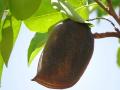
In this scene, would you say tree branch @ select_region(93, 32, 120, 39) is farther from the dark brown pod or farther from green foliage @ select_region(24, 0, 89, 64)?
green foliage @ select_region(24, 0, 89, 64)

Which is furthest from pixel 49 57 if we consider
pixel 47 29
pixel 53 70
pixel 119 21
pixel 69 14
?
pixel 47 29

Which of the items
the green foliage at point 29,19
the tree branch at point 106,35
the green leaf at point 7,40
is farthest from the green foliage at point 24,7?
the tree branch at point 106,35

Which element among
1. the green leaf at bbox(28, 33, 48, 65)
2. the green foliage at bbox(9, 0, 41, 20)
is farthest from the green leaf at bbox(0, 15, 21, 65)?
the green leaf at bbox(28, 33, 48, 65)

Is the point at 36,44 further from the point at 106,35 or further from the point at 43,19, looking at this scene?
the point at 106,35

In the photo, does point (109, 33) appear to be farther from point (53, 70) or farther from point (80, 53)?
point (53, 70)

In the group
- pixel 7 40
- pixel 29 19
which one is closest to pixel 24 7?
pixel 7 40

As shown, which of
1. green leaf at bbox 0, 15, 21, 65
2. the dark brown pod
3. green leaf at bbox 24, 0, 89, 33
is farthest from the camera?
green leaf at bbox 24, 0, 89, 33
